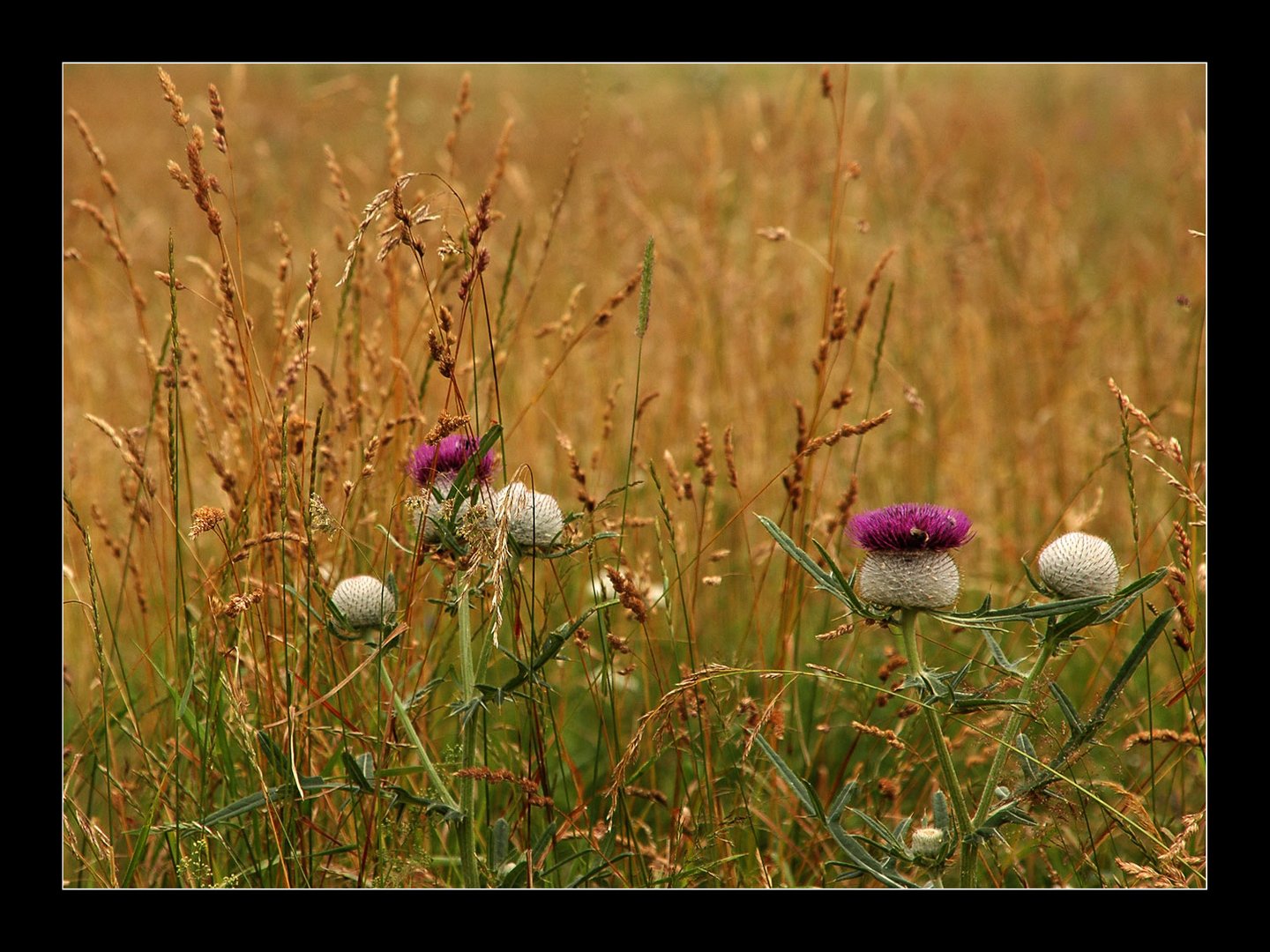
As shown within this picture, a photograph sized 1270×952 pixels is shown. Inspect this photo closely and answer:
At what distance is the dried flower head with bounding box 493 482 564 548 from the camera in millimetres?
1900

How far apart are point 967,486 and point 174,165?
124 inches

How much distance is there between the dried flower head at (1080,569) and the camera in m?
1.88

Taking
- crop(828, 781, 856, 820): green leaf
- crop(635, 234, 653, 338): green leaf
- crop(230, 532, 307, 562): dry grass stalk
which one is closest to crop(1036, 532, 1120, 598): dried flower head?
crop(828, 781, 856, 820): green leaf

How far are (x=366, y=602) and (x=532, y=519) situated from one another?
0.35 meters

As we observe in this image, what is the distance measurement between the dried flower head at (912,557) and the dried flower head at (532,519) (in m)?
0.57

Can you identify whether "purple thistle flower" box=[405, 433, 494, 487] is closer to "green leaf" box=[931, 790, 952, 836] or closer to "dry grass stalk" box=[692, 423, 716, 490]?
"dry grass stalk" box=[692, 423, 716, 490]

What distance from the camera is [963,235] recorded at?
496 cm

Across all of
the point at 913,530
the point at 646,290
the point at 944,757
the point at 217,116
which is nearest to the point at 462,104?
the point at 217,116

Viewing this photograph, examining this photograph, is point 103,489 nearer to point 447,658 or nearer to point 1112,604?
point 447,658

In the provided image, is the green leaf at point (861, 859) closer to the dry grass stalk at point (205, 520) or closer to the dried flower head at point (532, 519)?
the dried flower head at point (532, 519)

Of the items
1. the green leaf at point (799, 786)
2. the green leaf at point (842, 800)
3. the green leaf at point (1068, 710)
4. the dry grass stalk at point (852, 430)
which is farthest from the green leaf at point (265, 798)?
the green leaf at point (1068, 710)

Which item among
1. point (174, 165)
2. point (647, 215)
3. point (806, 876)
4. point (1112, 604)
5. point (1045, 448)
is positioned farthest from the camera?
point (1045, 448)

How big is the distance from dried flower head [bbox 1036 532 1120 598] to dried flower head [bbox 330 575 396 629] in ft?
3.95

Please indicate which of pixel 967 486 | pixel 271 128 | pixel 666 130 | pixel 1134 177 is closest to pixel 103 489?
pixel 967 486
